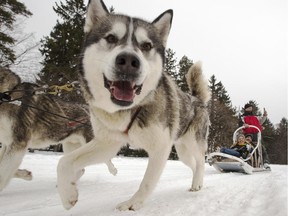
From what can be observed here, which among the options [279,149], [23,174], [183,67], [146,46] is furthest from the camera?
[279,149]

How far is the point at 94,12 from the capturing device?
3062 mm

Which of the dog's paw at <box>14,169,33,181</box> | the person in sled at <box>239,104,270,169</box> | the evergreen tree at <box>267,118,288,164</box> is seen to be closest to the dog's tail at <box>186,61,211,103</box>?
the dog's paw at <box>14,169,33,181</box>

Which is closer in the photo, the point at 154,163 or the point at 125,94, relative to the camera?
the point at 125,94

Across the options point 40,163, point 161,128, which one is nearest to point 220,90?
point 40,163

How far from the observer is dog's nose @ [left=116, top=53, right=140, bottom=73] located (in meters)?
2.36

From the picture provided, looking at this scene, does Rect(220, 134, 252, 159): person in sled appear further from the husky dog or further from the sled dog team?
the sled dog team

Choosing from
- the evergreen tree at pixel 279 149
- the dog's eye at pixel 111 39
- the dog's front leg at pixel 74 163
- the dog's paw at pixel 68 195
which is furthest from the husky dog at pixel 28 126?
the evergreen tree at pixel 279 149

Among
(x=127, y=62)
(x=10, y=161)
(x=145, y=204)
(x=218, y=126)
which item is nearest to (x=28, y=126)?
(x=10, y=161)

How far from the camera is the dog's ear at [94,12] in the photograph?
119 inches

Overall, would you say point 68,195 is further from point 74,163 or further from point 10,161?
point 10,161

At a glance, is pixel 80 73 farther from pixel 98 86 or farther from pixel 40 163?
pixel 40 163

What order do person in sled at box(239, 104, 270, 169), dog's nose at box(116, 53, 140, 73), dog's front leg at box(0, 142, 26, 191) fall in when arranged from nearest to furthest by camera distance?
dog's nose at box(116, 53, 140, 73) < dog's front leg at box(0, 142, 26, 191) < person in sled at box(239, 104, 270, 169)

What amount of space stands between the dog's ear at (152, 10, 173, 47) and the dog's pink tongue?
89cm

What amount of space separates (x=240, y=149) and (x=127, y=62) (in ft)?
22.8
